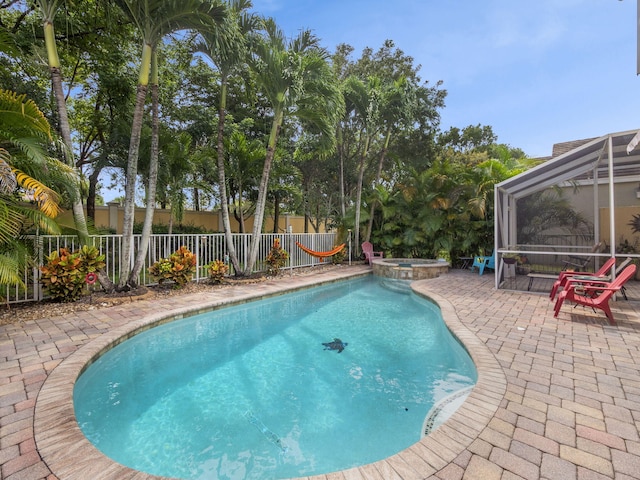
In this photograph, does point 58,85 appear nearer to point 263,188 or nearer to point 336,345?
point 263,188

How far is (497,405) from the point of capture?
2.70m

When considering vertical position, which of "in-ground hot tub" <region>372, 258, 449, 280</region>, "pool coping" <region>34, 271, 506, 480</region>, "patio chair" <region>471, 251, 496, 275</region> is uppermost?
"patio chair" <region>471, 251, 496, 275</region>

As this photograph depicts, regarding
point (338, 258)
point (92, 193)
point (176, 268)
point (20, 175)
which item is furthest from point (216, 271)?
point (92, 193)

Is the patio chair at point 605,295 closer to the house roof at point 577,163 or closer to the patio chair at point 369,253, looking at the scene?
the house roof at point 577,163

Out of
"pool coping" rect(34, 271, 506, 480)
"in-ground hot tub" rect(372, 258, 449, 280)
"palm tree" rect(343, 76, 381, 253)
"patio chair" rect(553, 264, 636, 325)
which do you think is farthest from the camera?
"palm tree" rect(343, 76, 381, 253)

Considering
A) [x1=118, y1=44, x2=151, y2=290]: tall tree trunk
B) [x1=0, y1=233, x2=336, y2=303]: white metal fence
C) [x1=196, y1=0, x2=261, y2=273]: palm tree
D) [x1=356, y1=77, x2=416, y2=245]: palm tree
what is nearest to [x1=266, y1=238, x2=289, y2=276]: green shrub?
[x1=0, y1=233, x2=336, y2=303]: white metal fence

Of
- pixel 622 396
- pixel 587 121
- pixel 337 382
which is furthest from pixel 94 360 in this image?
pixel 587 121

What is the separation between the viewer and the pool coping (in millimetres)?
2006

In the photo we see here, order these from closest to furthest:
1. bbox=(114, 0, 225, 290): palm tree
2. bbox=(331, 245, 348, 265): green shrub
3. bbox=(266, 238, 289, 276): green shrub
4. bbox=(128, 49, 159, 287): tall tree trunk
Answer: bbox=(114, 0, 225, 290): palm tree
bbox=(128, 49, 159, 287): tall tree trunk
bbox=(266, 238, 289, 276): green shrub
bbox=(331, 245, 348, 265): green shrub

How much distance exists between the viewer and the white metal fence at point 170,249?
6008 millimetres

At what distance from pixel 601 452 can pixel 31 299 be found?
8419mm

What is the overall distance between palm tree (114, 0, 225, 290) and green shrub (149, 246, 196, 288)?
750 millimetres

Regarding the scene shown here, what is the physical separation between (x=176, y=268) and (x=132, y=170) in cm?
241

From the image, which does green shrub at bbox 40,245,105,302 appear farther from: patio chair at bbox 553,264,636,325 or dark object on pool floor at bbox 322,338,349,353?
patio chair at bbox 553,264,636,325
